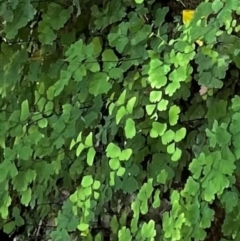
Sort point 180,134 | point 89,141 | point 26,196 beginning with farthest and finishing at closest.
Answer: point 26,196 → point 89,141 → point 180,134

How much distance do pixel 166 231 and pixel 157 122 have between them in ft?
0.65

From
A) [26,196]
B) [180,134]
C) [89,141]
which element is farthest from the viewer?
[26,196]

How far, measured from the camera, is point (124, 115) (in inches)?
42.8

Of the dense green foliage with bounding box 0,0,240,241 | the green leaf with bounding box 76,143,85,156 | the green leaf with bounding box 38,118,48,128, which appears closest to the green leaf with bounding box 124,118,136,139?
the dense green foliage with bounding box 0,0,240,241

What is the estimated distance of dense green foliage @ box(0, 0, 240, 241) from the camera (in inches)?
39.0

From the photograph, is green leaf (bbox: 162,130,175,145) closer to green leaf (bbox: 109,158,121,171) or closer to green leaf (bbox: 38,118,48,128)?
green leaf (bbox: 109,158,121,171)

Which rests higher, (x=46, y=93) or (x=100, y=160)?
(x=46, y=93)

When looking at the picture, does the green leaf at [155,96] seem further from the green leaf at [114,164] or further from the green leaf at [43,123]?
the green leaf at [43,123]

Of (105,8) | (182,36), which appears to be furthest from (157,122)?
(105,8)

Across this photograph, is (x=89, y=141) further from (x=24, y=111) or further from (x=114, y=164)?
(x=24, y=111)

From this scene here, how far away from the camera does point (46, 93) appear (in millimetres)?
1250

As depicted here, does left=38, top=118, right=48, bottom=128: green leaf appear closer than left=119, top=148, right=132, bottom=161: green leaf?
No

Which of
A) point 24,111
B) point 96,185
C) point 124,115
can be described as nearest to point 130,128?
point 124,115

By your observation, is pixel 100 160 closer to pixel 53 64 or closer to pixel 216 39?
pixel 53 64
